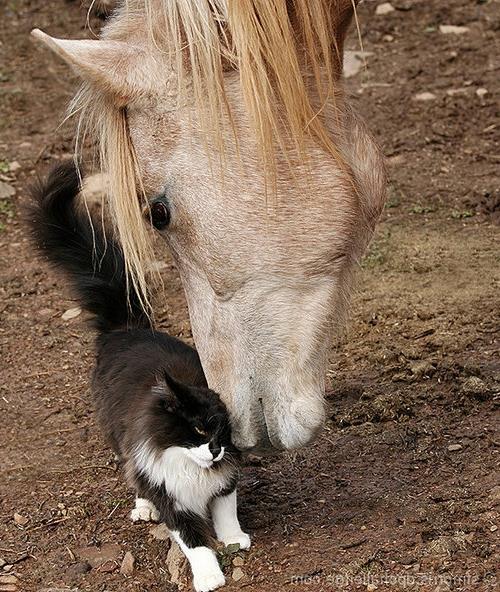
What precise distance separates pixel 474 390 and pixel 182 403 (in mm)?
1384

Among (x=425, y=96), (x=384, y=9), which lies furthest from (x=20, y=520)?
(x=384, y=9)

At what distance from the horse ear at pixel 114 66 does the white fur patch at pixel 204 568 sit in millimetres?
1288

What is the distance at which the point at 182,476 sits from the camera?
3172 mm

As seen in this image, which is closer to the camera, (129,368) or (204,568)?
(204,568)

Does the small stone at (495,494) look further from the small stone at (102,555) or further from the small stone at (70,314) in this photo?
the small stone at (70,314)

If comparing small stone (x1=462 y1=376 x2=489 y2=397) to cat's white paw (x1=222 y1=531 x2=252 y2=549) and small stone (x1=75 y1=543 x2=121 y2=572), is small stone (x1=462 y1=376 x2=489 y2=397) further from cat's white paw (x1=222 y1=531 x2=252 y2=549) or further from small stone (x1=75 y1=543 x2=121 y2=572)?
small stone (x1=75 y1=543 x2=121 y2=572)

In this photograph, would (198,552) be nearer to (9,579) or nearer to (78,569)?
(78,569)

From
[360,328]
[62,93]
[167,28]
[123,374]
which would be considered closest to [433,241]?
[360,328]

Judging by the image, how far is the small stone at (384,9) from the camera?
797cm

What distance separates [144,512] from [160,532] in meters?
0.10

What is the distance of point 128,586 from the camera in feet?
10.7

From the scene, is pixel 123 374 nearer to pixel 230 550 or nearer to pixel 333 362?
pixel 230 550

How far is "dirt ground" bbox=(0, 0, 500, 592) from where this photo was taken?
3225mm

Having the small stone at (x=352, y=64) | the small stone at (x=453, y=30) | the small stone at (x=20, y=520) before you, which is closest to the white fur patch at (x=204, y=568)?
the small stone at (x=20, y=520)
